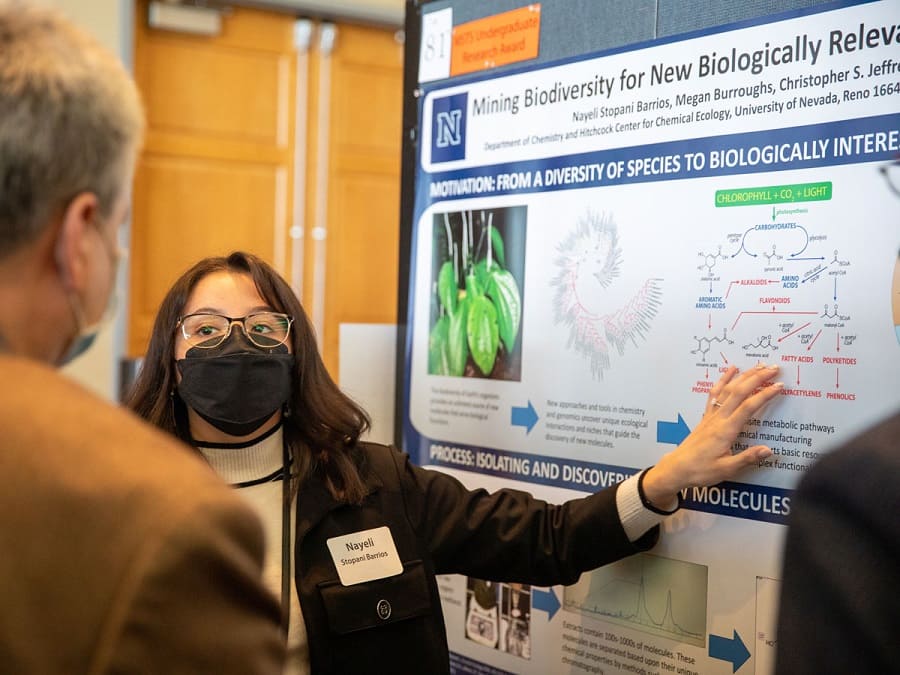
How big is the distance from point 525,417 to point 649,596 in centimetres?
46

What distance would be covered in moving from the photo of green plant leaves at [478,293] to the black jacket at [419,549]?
1.08 feet

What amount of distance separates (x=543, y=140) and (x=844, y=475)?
147 cm

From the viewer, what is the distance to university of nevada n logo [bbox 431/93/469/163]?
2.37 metres

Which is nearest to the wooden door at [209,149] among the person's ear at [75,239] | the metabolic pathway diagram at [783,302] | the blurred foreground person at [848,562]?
the metabolic pathway diagram at [783,302]

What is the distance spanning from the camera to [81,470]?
888 mm

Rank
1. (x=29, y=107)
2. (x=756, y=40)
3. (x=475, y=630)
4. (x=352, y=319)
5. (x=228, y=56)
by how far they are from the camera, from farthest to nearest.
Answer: (x=352, y=319)
(x=228, y=56)
(x=475, y=630)
(x=756, y=40)
(x=29, y=107)

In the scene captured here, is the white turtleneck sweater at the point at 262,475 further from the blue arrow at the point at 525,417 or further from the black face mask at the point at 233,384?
the blue arrow at the point at 525,417

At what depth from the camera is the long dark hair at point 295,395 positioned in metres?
2.01

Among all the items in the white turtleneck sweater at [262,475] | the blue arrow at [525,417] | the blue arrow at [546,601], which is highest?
the blue arrow at [525,417]

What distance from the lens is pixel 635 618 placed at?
2.02m

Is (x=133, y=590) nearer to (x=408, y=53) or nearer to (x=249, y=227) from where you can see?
(x=408, y=53)

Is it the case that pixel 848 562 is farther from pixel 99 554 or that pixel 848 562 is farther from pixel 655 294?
pixel 655 294

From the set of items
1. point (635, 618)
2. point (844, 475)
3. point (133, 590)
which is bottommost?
point (635, 618)

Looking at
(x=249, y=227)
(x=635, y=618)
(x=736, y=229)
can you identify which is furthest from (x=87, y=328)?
(x=249, y=227)
